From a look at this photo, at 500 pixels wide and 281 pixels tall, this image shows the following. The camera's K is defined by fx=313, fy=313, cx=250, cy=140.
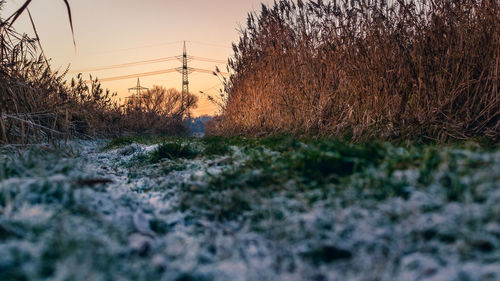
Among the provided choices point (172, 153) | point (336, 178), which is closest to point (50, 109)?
point (172, 153)

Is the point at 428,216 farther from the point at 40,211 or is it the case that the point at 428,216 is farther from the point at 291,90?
the point at 291,90

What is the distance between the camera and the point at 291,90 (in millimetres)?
5648

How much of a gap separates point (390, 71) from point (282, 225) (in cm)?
326

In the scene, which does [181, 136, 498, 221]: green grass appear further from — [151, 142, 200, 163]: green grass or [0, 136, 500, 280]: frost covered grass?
[151, 142, 200, 163]: green grass

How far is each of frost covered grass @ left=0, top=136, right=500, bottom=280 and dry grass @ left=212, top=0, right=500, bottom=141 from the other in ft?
6.86

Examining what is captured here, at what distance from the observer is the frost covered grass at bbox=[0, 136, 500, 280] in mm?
1118

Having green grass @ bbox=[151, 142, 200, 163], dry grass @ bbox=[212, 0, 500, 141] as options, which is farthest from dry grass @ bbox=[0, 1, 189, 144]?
dry grass @ bbox=[212, 0, 500, 141]

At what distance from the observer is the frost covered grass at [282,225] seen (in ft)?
3.67

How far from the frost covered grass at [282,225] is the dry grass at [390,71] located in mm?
2090

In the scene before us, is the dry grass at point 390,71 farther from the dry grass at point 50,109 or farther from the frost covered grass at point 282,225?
the dry grass at point 50,109

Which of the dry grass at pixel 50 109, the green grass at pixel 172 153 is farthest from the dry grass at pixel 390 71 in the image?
the dry grass at pixel 50 109

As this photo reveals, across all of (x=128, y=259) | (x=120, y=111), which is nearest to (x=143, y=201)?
A: (x=128, y=259)

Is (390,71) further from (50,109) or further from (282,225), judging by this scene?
(50,109)

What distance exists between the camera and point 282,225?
4.76ft
